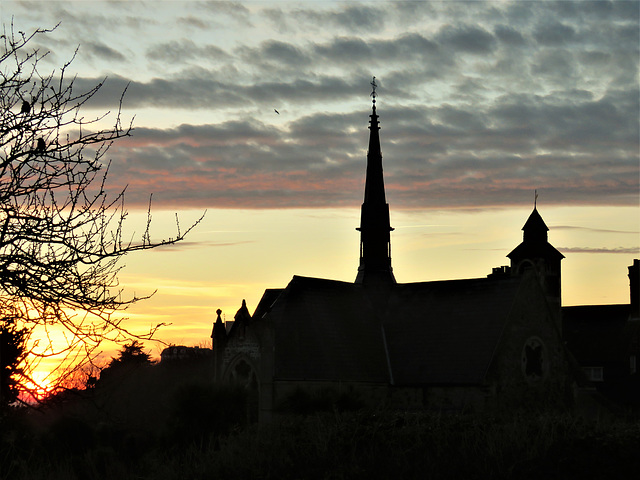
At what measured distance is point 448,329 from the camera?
40.6m

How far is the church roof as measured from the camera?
38.1m

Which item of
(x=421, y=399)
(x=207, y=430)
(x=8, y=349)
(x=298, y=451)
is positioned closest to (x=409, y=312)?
(x=421, y=399)

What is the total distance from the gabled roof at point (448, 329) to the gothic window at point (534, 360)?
2294 mm

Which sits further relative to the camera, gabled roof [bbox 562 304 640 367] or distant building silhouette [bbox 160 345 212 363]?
distant building silhouette [bbox 160 345 212 363]

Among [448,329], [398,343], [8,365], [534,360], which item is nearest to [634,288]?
[534,360]

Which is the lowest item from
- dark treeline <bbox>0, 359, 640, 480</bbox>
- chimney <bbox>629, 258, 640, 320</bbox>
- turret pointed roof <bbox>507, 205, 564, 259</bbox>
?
dark treeline <bbox>0, 359, 640, 480</bbox>

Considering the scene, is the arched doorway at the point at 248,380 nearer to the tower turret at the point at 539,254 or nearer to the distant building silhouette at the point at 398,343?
the distant building silhouette at the point at 398,343

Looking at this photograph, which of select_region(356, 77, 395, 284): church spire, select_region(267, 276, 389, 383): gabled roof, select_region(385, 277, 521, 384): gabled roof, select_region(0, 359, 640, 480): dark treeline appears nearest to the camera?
select_region(0, 359, 640, 480): dark treeline

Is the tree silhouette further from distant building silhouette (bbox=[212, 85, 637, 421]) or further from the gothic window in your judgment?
the gothic window

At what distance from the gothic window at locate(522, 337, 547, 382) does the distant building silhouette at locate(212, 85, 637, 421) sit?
48 millimetres

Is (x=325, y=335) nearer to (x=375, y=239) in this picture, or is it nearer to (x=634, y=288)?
(x=375, y=239)

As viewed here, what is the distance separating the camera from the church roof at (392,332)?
1501 inches

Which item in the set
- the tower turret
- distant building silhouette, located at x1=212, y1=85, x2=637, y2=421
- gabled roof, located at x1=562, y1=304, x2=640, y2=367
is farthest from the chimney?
distant building silhouette, located at x1=212, y1=85, x2=637, y2=421

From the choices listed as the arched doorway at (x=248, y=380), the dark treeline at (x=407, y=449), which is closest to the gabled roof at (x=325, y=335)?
the arched doorway at (x=248, y=380)
